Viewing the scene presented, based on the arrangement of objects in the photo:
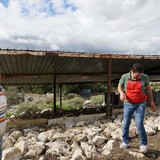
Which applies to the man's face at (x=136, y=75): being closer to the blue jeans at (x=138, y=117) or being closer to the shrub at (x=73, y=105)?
the blue jeans at (x=138, y=117)

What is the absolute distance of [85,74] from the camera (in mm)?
12078

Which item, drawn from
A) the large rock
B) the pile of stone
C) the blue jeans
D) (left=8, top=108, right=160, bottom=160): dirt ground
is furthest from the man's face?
the large rock

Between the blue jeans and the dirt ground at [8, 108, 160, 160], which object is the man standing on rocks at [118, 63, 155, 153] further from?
the dirt ground at [8, 108, 160, 160]

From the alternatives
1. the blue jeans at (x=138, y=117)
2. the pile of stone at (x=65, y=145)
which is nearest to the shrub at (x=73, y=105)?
the pile of stone at (x=65, y=145)

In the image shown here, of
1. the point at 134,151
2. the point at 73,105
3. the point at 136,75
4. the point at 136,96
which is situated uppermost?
the point at 136,75

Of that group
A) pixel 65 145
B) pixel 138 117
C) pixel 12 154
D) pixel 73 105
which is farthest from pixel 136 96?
pixel 73 105

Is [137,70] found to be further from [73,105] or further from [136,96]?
[73,105]

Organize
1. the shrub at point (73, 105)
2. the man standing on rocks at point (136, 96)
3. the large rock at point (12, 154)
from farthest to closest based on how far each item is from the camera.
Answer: the shrub at point (73, 105)
the man standing on rocks at point (136, 96)
the large rock at point (12, 154)

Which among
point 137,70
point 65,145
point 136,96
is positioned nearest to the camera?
point 137,70

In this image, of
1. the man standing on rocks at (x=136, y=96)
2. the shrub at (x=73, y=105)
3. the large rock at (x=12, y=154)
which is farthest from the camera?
the shrub at (x=73, y=105)

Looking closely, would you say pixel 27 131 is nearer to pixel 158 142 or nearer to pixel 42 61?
pixel 42 61

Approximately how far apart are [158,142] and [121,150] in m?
1.15

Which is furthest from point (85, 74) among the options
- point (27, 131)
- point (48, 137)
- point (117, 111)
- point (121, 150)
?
point (121, 150)

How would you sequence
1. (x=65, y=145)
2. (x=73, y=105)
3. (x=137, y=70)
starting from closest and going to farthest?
(x=137, y=70)
(x=65, y=145)
(x=73, y=105)
